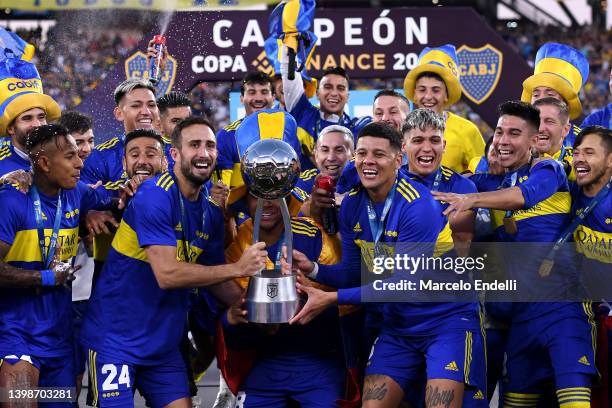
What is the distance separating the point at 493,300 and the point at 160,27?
522 cm

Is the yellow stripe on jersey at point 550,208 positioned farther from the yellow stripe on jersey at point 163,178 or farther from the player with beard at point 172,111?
the player with beard at point 172,111

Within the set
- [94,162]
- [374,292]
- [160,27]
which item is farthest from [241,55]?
[374,292]

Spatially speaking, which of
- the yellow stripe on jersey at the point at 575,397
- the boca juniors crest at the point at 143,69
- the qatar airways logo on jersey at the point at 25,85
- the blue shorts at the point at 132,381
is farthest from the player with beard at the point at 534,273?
the boca juniors crest at the point at 143,69

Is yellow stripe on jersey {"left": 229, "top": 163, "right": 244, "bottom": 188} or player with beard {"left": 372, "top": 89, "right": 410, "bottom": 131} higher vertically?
player with beard {"left": 372, "top": 89, "right": 410, "bottom": 131}

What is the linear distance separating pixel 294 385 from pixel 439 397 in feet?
2.53

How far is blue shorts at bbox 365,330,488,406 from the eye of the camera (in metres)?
5.02

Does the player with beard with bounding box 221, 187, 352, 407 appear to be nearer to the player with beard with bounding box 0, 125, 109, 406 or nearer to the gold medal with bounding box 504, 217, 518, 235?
the player with beard with bounding box 0, 125, 109, 406

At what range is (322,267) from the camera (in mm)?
5250

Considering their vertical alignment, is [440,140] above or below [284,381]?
above

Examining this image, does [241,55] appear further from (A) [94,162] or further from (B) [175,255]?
(B) [175,255]

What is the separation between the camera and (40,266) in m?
5.16

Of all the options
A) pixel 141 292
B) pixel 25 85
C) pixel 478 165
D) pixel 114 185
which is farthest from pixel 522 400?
pixel 25 85

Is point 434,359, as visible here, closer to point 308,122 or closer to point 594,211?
point 594,211

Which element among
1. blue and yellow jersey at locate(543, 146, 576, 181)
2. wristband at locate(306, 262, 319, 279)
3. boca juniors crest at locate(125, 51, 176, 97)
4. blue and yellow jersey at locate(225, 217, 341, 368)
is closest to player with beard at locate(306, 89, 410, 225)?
blue and yellow jersey at locate(225, 217, 341, 368)
